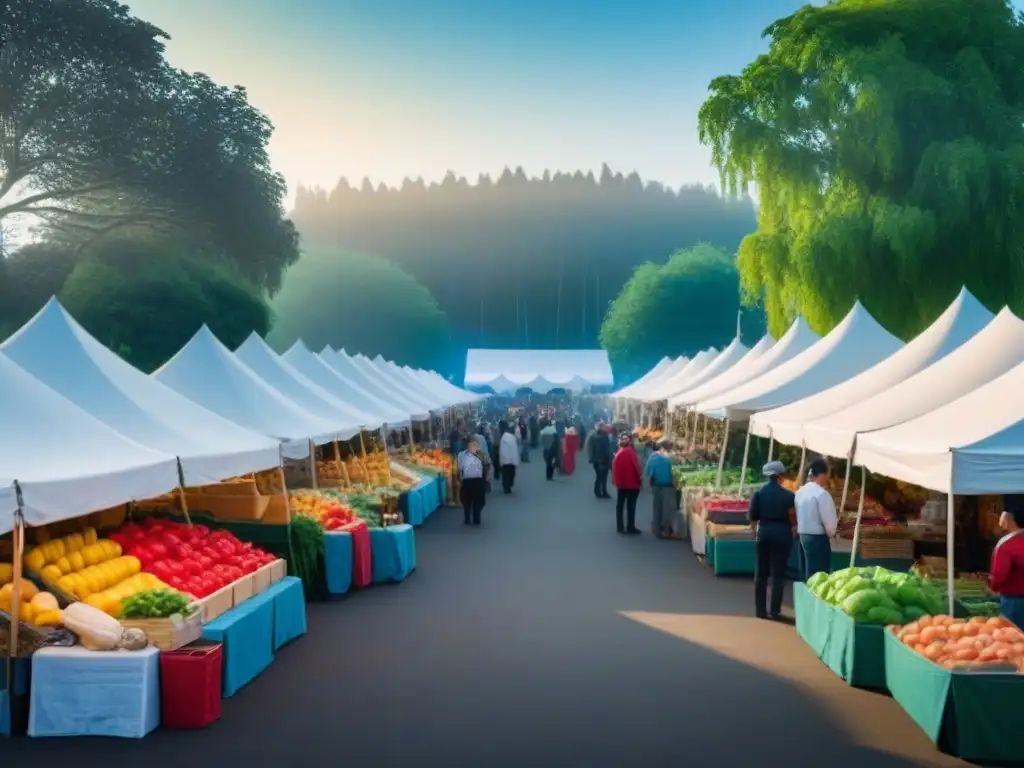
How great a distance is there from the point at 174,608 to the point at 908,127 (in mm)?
19643

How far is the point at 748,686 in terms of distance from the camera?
9.16 m

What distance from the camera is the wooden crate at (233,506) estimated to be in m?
13.4

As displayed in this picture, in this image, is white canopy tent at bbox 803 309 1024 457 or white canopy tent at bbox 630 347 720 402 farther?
white canopy tent at bbox 630 347 720 402

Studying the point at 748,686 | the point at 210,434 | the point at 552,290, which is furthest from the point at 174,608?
the point at 552,290

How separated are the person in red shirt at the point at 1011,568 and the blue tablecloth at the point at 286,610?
245 inches

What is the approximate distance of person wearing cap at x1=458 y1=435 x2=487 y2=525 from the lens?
21266 mm

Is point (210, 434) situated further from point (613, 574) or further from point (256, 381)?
point (613, 574)

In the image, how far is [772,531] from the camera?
11766 mm

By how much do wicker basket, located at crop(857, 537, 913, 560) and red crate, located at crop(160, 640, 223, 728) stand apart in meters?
7.94

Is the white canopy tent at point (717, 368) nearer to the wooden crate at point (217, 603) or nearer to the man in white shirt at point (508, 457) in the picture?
the man in white shirt at point (508, 457)

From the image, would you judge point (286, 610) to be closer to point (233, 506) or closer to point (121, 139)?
point (233, 506)

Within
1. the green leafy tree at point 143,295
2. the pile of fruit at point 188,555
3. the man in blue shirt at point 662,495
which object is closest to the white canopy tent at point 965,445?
the pile of fruit at point 188,555

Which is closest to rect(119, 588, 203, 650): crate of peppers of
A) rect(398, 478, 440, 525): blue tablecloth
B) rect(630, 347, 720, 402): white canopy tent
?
rect(398, 478, 440, 525): blue tablecloth

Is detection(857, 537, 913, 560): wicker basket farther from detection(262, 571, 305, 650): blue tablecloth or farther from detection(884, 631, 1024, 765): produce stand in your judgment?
detection(262, 571, 305, 650): blue tablecloth
